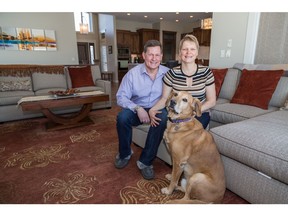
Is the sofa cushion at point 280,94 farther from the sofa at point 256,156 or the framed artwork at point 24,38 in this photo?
the framed artwork at point 24,38

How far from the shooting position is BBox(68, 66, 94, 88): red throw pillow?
12.6 feet

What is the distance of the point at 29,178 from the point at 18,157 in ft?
1.65

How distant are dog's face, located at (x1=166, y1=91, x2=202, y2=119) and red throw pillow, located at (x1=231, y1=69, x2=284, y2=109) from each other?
1.09 meters

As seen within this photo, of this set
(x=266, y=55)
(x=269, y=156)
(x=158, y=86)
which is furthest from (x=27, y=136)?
(x=266, y=55)

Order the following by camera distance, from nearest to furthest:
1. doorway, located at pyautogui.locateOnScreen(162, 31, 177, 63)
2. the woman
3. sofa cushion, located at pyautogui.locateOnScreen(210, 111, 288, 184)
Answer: sofa cushion, located at pyautogui.locateOnScreen(210, 111, 288, 184) < the woman < doorway, located at pyautogui.locateOnScreen(162, 31, 177, 63)

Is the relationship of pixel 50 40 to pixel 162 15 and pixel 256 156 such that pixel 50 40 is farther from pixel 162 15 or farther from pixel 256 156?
pixel 256 156

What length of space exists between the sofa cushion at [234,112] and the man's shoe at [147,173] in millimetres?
939

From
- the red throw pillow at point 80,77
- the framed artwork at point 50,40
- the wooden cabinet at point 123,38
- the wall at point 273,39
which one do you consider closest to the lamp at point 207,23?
the wall at point 273,39

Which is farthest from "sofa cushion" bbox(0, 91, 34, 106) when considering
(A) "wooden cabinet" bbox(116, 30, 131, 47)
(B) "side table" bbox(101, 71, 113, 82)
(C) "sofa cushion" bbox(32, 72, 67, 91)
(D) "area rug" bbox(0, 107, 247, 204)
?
(A) "wooden cabinet" bbox(116, 30, 131, 47)

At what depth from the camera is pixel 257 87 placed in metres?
2.08

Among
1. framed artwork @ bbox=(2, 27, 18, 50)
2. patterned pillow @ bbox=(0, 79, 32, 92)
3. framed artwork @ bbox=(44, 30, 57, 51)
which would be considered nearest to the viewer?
patterned pillow @ bbox=(0, 79, 32, 92)

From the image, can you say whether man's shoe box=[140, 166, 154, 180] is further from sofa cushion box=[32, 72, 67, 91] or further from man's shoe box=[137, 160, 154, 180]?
sofa cushion box=[32, 72, 67, 91]

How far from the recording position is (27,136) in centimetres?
255
